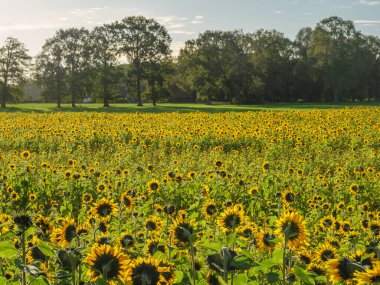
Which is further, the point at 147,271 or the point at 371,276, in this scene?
the point at 147,271

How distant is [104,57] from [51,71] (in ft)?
25.0

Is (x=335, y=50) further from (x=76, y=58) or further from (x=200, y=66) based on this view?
(x=76, y=58)

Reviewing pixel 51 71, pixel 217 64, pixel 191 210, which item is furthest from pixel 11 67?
pixel 191 210

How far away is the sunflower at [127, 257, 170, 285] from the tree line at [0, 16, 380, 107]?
59.2m

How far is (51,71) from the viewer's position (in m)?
60.8

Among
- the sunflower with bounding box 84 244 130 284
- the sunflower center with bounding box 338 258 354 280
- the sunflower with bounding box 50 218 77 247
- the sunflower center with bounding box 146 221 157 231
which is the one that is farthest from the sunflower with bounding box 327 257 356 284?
the sunflower center with bounding box 146 221 157 231

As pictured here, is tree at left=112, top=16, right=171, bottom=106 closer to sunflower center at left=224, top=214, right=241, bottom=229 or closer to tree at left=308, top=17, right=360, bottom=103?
tree at left=308, top=17, right=360, bottom=103

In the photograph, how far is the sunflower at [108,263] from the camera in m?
1.71

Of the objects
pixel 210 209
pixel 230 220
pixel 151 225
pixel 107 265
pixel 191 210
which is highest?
pixel 107 265

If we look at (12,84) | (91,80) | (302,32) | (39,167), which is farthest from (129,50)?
(39,167)

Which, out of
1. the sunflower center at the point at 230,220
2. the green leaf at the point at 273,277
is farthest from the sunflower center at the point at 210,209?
the green leaf at the point at 273,277

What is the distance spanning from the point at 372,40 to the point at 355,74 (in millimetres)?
26262

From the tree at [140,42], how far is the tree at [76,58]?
4.82 m

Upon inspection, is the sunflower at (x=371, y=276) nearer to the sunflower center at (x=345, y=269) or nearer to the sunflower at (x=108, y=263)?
the sunflower center at (x=345, y=269)
